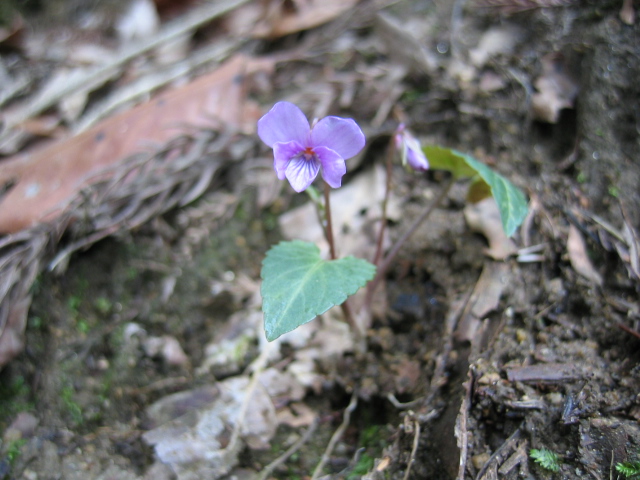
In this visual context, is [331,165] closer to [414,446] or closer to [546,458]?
[414,446]

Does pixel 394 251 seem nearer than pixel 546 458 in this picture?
No

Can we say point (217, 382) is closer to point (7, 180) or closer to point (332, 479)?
point (332, 479)

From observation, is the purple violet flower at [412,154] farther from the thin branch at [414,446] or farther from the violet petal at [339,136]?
the thin branch at [414,446]

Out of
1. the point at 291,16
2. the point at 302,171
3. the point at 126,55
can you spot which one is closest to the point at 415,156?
the point at 302,171

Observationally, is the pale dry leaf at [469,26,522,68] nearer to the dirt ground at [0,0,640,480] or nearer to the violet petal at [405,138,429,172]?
the dirt ground at [0,0,640,480]

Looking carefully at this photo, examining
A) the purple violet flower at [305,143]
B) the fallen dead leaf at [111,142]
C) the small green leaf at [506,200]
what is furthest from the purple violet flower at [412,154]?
the fallen dead leaf at [111,142]

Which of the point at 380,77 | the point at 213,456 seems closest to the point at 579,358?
the point at 213,456
